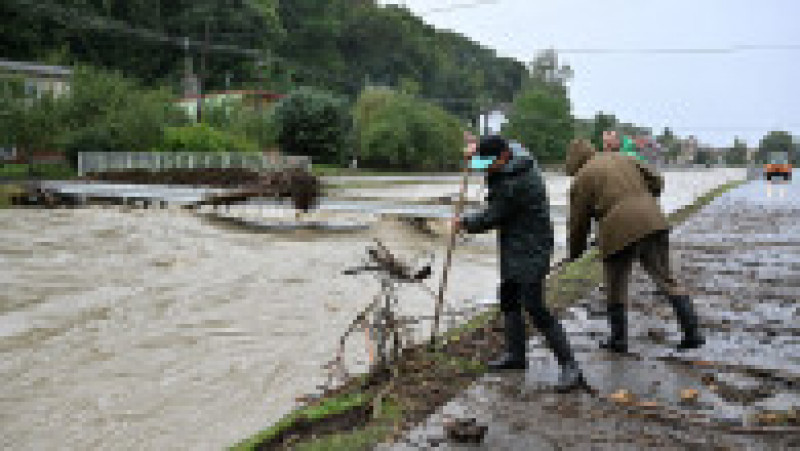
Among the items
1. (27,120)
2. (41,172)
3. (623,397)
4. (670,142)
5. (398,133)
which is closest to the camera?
(623,397)

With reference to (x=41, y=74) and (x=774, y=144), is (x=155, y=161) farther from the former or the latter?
(x=774, y=144)

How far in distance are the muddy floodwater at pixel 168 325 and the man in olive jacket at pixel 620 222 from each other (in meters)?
2.94

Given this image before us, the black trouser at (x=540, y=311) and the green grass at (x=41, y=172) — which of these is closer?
the black trouser at (x=540, y=311)

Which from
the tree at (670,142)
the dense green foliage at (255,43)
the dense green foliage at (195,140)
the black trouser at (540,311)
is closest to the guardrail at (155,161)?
the dense green foliage at (195,140)

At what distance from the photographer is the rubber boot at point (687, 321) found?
5566 mm

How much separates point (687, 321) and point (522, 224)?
1.93 metres

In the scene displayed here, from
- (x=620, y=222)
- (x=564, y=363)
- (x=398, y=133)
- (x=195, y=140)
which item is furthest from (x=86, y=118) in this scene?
(x=564, y=363)

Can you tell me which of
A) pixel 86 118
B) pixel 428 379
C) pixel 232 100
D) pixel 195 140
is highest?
pixel 232 100

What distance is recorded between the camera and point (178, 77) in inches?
2849

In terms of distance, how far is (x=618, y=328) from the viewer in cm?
563

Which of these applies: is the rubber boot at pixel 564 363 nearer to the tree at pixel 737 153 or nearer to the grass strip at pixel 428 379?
the grass strip at pixel 428 379

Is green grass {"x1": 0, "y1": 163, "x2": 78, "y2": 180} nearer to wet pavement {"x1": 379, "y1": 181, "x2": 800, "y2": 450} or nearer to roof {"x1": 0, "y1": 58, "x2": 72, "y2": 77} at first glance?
roof {"x1": 0, "y1": 58, "x2": 72, "y2": 77}

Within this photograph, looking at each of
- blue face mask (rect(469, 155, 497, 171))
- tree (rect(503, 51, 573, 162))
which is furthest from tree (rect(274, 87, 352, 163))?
blue face mask (rect(469, 155, 497, 171))

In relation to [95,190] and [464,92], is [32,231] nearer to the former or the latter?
[95,190]
